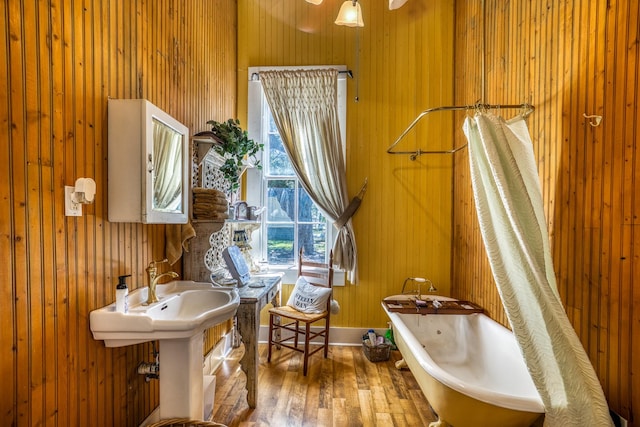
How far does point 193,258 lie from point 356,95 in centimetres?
223

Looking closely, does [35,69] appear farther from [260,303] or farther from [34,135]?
[260,303]

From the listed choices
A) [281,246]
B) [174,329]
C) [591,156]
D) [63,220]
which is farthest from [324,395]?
[591,156]

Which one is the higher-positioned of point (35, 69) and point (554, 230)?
point (35, 69)

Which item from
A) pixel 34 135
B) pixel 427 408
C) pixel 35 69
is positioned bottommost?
pixel 427 408

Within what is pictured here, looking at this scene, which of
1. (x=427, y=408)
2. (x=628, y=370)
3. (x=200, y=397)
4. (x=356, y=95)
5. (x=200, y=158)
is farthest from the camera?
(x=356, y=95)

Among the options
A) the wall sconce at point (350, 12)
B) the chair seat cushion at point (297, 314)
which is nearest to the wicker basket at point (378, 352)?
the chair seat cushion at point (297, 314)

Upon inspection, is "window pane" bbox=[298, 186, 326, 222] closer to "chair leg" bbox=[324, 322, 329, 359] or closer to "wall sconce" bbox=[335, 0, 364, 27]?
"chair leg" bbox=[324, 322, 329, 359]

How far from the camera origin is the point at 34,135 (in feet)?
3.45

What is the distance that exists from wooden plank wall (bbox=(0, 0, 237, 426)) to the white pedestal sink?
4.4 inches

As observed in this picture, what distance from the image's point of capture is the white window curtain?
9.63ft

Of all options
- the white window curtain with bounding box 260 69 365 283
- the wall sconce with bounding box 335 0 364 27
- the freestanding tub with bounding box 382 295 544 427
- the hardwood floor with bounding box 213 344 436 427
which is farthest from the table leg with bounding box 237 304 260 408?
the wall sconce with bounding box 335 0 364 27

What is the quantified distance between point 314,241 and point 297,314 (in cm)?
85

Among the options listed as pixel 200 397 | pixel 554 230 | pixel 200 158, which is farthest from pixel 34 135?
pixel 554 230

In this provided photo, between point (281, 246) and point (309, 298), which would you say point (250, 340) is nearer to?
point (309, 298)
